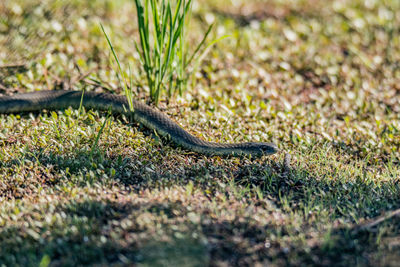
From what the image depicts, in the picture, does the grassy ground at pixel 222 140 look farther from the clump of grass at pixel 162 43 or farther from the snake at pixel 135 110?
the clump of grass at pixel 162 43

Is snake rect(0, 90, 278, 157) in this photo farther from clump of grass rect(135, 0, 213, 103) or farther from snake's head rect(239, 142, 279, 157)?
clump of grass rect(135, 0, 213, 103)

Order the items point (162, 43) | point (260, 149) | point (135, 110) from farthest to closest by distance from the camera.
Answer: point (135, 110), point (162, 43), point (260, 149)

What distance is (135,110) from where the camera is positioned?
5.26 meters

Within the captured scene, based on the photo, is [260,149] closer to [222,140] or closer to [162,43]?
[222,140]

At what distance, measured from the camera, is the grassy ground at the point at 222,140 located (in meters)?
3.20

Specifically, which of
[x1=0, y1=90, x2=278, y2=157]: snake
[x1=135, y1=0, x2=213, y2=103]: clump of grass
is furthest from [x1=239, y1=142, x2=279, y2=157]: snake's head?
[x1=135, y1=0, x2=213, y2=103]: clump of grass

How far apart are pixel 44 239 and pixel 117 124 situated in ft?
6.93

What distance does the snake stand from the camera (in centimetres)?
469

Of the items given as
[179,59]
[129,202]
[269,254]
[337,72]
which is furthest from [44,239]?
[337,72]

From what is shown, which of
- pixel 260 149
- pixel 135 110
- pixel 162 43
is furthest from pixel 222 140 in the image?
pixel 162 43

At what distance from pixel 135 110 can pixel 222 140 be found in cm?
110

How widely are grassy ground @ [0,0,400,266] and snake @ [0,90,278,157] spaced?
0.43 feet

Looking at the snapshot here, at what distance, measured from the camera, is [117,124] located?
203 inches

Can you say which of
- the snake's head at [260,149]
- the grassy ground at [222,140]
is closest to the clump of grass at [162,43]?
the grassy ground at [222,140]
